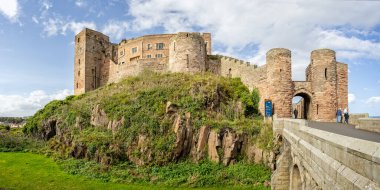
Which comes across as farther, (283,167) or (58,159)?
(58,159)

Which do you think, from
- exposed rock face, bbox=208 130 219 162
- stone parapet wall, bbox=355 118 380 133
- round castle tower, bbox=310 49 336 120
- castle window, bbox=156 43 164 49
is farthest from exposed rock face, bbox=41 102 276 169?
castle window, bbox=156 43 164 49

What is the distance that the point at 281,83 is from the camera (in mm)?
25000

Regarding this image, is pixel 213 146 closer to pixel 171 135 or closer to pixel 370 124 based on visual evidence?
pixel 171 135

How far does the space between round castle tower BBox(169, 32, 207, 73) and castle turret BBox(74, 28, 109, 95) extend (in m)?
18.4

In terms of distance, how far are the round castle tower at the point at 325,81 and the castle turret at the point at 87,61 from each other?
117ft

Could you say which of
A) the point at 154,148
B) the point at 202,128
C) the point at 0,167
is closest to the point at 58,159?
the point at 0,167

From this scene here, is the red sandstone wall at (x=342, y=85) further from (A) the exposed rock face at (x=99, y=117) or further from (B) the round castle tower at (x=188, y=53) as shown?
(A) the exposed rock face at (x=99, y=117)

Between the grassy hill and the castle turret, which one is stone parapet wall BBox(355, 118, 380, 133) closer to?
the grassy hill

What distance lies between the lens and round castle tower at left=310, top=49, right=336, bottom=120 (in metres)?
24.5

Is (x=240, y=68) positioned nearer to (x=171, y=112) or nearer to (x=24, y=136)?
(x=171, y=112)

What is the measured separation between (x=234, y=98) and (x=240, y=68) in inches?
229

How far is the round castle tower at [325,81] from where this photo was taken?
2445cm

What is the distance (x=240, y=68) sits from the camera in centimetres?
3331

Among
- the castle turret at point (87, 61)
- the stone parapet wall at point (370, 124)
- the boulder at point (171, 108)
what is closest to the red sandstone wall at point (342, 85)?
the stone parapet wall at point (370, 124)
